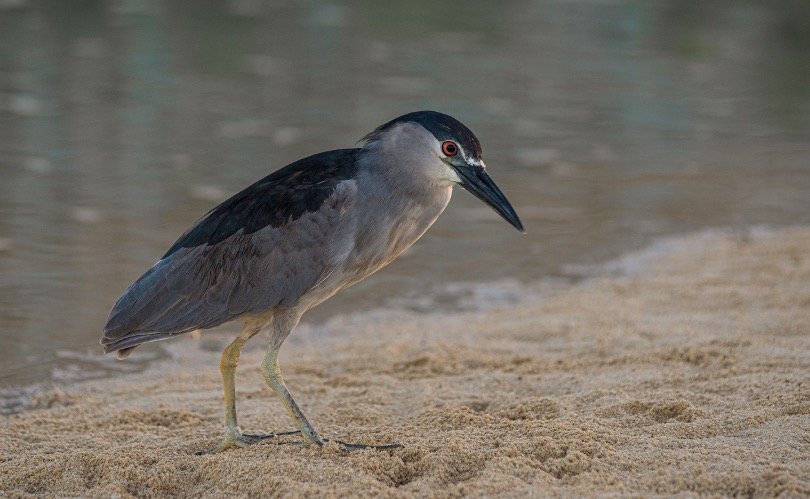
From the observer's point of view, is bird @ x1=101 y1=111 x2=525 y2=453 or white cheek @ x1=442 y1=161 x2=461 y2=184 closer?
bird @ x1=101 y1=111 x2=525 y2=453

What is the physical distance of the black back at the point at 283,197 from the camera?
194 inches

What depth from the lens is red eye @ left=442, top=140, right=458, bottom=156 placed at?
4941 mm

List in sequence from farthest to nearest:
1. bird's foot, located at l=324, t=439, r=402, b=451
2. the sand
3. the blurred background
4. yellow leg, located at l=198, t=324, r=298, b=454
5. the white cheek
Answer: the blurred background
the white cheek
yellow leg, located at l=198, t=324, r=298, b=454
bird's foot, located at l=324, t=439, r=402, b=451
the sand

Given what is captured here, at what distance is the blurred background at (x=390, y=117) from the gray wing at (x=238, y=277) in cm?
160

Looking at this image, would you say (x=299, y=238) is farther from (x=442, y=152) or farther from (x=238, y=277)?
(x=442, y=152)

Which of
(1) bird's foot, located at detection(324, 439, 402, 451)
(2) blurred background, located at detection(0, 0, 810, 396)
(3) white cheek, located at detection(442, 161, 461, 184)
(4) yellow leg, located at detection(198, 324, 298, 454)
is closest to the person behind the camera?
(1) bird's foot, located at detection(324, 439, 402, 451)

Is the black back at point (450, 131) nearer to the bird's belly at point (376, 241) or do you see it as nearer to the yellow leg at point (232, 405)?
the bird's belly at point (376, 241)

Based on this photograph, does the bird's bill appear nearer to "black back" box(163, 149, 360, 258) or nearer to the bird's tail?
→ "black back" box(163, 149, 360, 258)

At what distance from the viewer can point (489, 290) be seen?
787cm

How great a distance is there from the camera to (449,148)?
195 inches

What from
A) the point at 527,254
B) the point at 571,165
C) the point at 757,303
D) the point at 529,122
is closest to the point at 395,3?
the point at 529,122

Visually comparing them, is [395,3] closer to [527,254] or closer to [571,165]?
[571,165]

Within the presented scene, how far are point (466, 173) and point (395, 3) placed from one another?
1455 centimetres

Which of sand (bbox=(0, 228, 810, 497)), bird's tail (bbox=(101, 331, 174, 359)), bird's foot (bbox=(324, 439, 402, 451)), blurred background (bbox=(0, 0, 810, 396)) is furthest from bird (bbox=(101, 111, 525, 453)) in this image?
blurred background (bbox=(0, 0, 810, 396))
